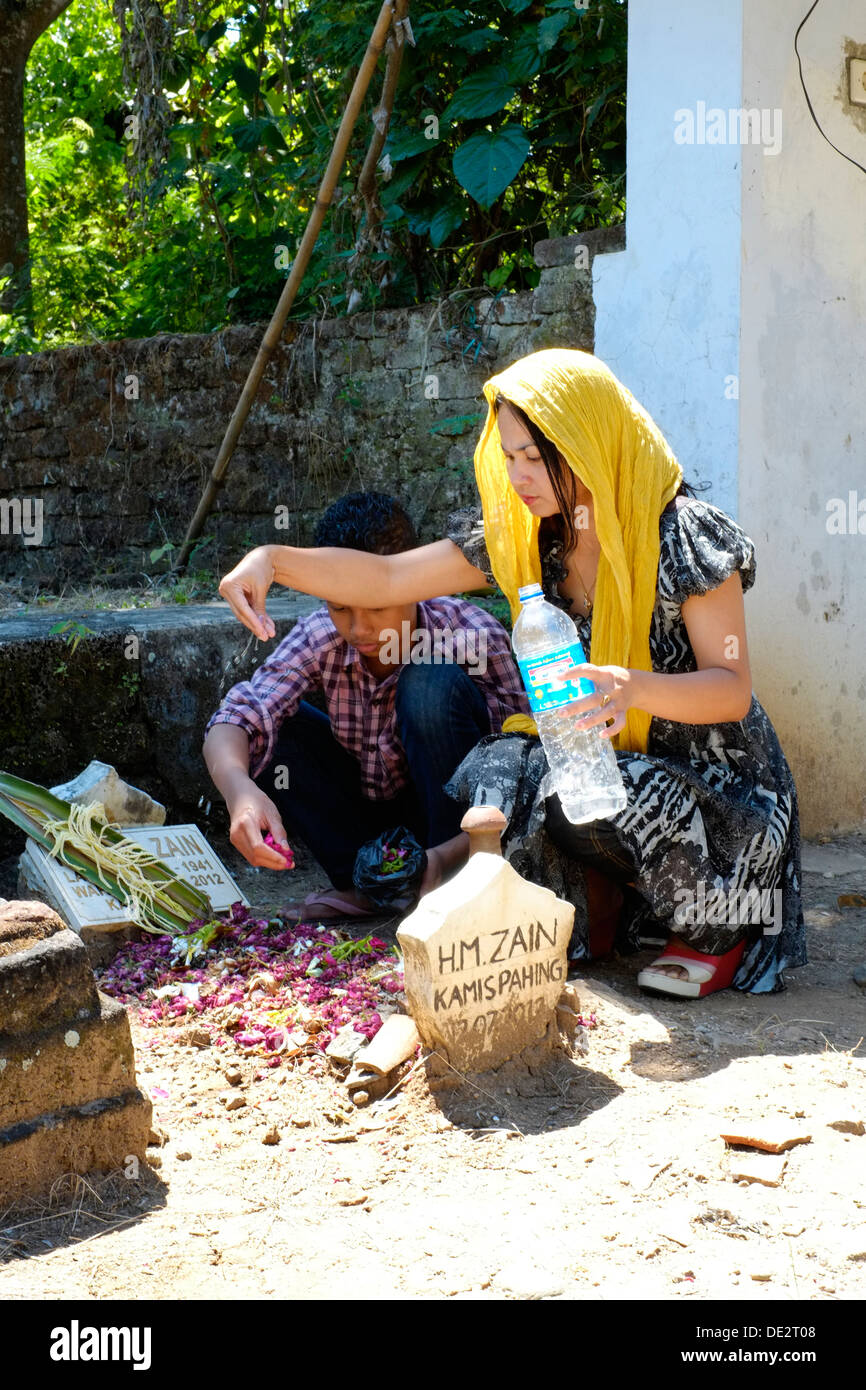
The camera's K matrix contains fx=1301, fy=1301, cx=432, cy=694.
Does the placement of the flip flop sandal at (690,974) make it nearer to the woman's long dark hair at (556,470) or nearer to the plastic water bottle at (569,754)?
the plastic water bottle at (569,754)

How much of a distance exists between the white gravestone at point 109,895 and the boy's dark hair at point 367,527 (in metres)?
0.90

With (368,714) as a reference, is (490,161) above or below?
above

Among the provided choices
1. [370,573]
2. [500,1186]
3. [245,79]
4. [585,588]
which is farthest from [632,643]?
[245,79]

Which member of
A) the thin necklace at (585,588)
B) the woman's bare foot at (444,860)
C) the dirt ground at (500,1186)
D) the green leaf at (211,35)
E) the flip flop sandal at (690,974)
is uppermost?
the green leaf at (211,35)

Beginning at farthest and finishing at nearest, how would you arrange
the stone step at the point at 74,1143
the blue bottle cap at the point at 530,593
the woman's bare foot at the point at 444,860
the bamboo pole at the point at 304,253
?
1. the bamboo pole at the point at 304,253
2. the woman's bare foot at the point at 444,860
3. the blue bottle cap at the point at 530,593
4. the stone step at the point at 74,1143

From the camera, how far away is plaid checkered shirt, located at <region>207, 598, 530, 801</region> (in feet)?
10.4

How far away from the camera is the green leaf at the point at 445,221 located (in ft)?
17.5

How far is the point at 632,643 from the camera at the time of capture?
2.73 meters

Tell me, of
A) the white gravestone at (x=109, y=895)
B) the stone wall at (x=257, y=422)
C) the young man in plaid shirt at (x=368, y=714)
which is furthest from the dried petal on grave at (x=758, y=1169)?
the stone wall at (x=257, y=422)

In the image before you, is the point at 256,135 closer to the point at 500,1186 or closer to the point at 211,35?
the point at 211,35

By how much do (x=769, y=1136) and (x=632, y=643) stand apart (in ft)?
3.47

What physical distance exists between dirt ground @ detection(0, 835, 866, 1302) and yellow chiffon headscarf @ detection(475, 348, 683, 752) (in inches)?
30.2

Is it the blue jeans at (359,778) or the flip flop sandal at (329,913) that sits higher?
the blue jeans at (359,778)
